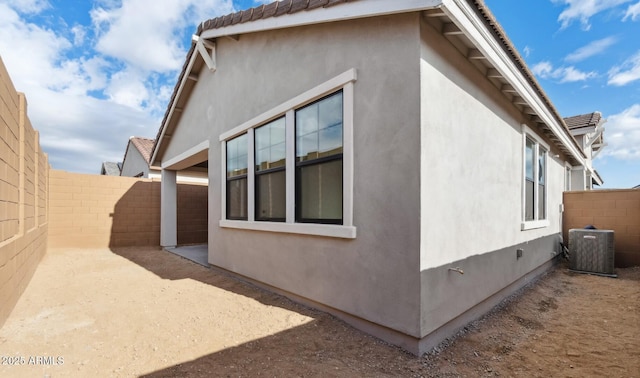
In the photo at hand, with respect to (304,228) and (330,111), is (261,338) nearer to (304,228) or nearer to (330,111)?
(304,228)

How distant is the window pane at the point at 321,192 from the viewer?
147 inches

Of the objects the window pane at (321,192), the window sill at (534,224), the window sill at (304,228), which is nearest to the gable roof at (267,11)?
the window pane at (321,192)

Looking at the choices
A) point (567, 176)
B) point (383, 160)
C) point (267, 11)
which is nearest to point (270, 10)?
point (267, 11)

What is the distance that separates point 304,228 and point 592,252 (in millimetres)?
7362

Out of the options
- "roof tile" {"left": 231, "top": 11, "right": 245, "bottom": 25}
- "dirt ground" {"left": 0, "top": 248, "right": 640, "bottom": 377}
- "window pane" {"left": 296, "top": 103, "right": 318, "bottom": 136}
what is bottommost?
"dirt ground" {"left": 0, "top": 248, "right": 640, "bottom": 377}

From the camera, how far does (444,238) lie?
320 cm

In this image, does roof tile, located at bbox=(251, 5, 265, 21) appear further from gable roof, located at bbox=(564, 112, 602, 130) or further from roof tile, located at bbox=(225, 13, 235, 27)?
gable roof, located at bbox=(564, 112, 602, 130)

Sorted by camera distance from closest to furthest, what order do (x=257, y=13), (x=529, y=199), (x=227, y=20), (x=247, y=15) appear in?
(x=257, y=13) → (x=247, y=15) → (x=227, y=20) → (x=529, y=199)

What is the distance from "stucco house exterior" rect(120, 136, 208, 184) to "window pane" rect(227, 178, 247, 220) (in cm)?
536

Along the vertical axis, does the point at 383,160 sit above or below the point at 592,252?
above

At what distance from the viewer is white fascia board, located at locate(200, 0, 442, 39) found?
8.94 feet

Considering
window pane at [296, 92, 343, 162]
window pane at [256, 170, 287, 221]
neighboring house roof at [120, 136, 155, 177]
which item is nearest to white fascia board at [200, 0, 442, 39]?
window pane at [296, 92, 343, 162]

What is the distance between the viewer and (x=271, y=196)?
498 cm

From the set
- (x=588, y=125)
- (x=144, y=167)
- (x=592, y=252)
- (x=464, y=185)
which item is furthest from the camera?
(x=144, y=167)
